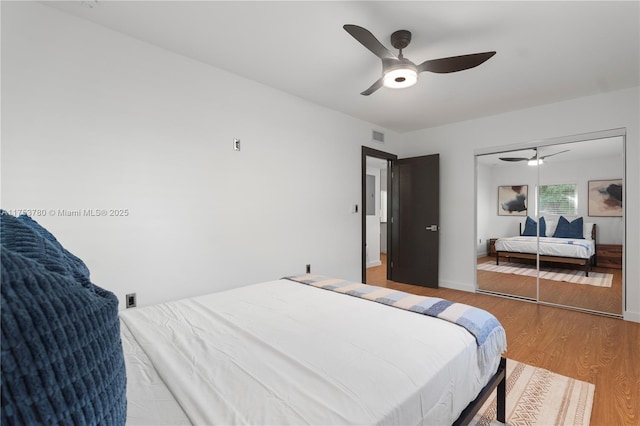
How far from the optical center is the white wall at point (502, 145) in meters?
3.25

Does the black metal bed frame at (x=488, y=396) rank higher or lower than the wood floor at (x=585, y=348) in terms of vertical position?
higher

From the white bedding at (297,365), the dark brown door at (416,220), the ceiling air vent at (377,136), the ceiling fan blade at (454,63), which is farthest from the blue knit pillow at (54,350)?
the dark brown door at (416,220)

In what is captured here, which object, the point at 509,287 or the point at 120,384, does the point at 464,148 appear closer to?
the point at 509,287

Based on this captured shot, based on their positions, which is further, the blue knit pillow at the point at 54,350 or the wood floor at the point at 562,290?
the wood floor at the point at 562,290

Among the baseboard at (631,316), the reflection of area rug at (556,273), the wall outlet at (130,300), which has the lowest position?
the baseboard at (631,316)

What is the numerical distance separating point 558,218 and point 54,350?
4.83m

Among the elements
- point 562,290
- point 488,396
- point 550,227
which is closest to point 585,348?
point 562,290

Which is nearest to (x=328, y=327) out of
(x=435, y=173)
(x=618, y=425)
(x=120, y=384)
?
(x=120, y=384)

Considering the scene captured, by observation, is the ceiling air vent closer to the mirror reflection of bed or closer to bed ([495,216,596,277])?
the mirror reflection of bed

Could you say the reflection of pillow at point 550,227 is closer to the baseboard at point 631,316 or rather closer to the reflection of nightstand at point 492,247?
the reflection of nightstand at point 492,247

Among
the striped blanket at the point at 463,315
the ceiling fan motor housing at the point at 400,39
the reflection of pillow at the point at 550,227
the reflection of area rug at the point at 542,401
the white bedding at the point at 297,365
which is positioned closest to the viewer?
the white bedding at the point at 297,365

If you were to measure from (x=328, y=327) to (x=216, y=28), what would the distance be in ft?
7.64

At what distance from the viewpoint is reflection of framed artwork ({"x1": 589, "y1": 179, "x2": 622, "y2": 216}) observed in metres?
3.39

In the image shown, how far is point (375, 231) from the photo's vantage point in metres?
6.64
